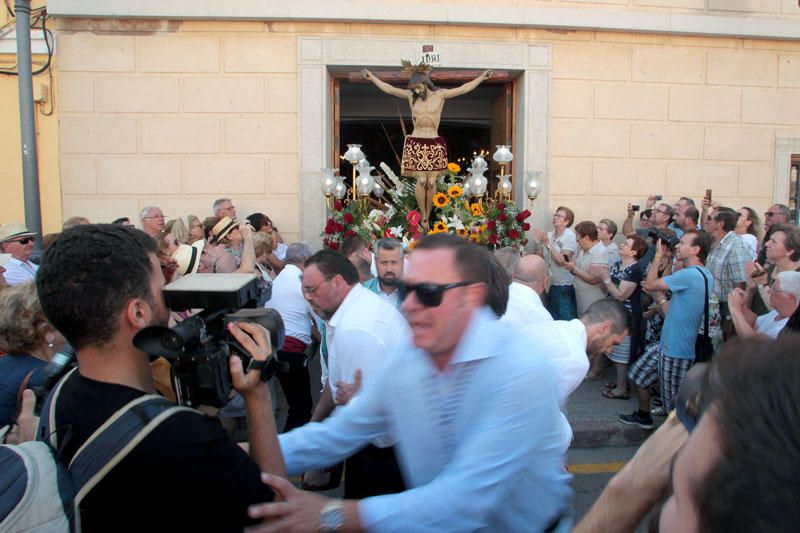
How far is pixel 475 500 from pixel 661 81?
9532 mm

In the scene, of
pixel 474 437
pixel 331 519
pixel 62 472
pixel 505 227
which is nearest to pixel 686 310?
pixel 505 227

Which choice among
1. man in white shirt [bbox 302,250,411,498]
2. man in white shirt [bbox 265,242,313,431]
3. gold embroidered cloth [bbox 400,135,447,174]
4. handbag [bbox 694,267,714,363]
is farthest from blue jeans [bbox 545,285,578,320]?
man in white shirt [bbox 302,250,411,498]

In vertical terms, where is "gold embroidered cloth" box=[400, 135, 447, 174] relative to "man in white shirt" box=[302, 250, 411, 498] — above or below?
above

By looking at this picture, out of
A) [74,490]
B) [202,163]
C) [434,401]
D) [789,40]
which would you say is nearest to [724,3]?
[789,40]

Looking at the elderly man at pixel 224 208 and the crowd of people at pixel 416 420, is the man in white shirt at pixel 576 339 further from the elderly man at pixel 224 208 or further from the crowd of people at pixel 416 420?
the elderly man at pixel 224 208

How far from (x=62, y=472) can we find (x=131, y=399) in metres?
0.20

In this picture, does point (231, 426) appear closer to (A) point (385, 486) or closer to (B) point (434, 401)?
(A) point (385, 486)

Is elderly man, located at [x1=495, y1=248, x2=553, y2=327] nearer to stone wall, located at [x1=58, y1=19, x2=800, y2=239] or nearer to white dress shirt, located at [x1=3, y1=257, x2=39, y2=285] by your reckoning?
white dress shirt, located at [x1=3, y1=257, x2=39, y2=285]

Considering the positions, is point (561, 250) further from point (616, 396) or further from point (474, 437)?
point (474, 437)

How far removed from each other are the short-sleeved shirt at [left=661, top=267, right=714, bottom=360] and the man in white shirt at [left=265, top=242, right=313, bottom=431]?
9.97 feet

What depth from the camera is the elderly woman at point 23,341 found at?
2.63m

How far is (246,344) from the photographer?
162cm

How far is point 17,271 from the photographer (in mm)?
5613

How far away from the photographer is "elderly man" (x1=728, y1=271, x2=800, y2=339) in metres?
4.31
